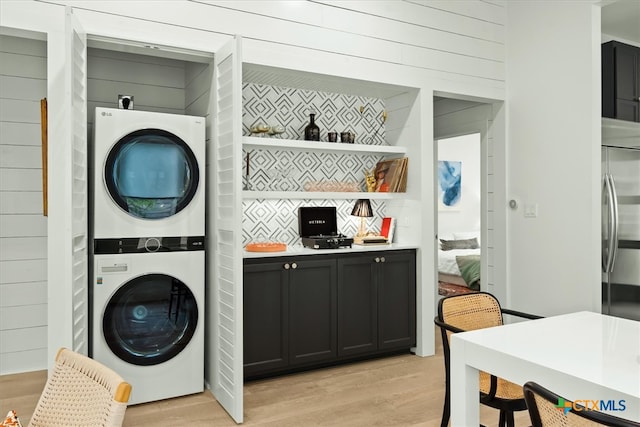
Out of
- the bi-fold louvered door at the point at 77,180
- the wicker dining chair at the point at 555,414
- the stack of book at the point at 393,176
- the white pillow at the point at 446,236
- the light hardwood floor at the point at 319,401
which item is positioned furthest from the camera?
the white pillow at the point at 446,236

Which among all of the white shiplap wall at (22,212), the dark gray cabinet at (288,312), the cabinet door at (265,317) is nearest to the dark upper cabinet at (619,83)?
the dark gray cabinet at (288,312)

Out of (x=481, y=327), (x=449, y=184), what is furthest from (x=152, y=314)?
(x=449, y=184)

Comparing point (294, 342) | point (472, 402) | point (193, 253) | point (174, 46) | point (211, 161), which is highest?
point (174, 46)

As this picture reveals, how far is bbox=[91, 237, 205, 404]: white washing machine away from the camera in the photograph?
10.0 feet

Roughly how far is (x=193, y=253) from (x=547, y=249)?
2855mm

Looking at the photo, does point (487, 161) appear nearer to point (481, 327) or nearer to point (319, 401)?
point (481, 327)

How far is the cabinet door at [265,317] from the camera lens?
3482mm

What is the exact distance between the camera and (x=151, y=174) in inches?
125

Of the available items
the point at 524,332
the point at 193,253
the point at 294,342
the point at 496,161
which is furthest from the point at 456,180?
the point at 524,332

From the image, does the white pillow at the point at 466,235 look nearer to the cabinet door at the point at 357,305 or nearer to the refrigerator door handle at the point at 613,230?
the refrigerator door handle at the point at 613,230

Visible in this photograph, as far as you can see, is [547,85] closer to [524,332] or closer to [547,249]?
[547,249]

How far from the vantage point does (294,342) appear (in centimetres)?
365

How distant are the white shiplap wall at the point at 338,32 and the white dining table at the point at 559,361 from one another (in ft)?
7.16

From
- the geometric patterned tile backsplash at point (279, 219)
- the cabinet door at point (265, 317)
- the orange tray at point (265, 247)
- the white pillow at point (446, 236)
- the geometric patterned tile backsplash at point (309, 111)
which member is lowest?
the cabinet door at point (265, 317)
